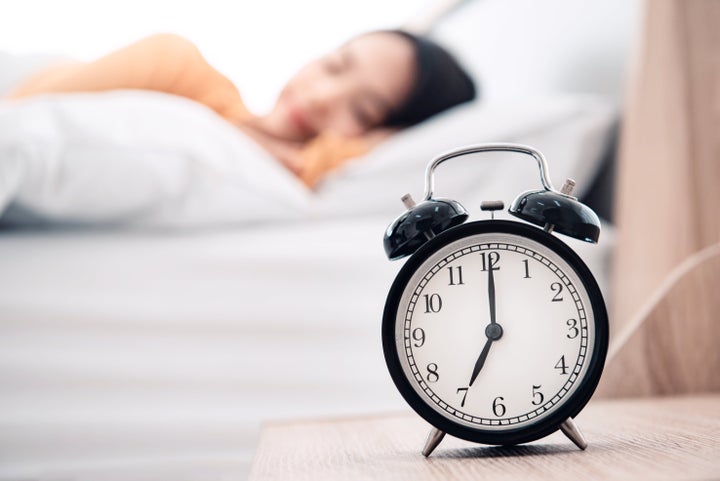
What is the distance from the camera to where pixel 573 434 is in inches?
21.7

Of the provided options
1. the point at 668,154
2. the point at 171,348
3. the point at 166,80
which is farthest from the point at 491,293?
the point at 166,80

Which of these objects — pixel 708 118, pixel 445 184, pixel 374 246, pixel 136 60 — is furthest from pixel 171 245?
pixel 708 118

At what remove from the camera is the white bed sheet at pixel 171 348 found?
1.05 meters

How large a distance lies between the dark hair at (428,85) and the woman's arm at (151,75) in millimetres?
436

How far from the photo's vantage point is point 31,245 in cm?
112

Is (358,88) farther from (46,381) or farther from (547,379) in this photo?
(547,379)

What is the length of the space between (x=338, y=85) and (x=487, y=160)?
20.7 inches

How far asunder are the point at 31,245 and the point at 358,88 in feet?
2.82

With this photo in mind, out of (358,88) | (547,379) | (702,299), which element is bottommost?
(702,299)

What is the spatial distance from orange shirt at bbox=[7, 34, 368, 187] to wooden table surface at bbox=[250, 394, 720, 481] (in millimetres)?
846

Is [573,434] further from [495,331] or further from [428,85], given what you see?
[428,85]

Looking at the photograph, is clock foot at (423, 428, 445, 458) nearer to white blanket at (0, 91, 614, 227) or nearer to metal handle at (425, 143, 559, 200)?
metal handle at (425, 143, 559, 200)

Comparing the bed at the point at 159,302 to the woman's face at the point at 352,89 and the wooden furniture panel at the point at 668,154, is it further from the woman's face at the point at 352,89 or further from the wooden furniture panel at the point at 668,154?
the woman's face at the point at 352,89

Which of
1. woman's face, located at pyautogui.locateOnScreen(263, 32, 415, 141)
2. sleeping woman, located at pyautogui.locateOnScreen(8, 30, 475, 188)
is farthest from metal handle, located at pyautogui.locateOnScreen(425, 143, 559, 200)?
woman's face, located at pyautogui.locateOnScreen(263, 32, 415, 141)
